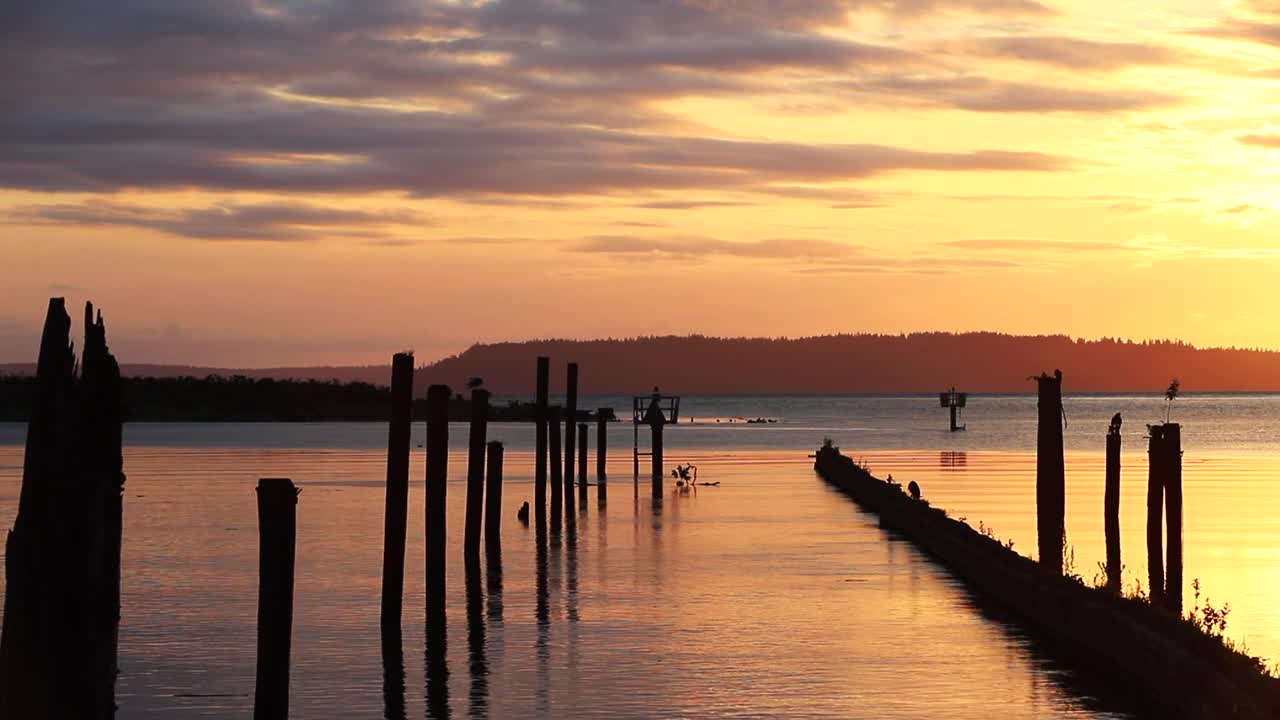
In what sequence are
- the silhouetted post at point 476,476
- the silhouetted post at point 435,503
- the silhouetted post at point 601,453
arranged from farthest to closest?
1. the silhouetted post at point 601,453
2. the silhouetted post at point 476,476
3. the silhouetted post at point 435,503

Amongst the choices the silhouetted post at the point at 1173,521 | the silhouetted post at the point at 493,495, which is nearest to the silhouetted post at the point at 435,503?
the silhouetted post at the point at 1173,521

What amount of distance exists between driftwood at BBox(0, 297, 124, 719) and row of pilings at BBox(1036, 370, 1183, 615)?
15.3 metres

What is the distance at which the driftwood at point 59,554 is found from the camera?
1072cm

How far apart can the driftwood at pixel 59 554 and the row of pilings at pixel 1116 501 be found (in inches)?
603

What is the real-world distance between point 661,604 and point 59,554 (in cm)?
1754

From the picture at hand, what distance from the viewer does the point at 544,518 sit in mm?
40312

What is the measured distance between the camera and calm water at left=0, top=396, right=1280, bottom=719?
19734mm

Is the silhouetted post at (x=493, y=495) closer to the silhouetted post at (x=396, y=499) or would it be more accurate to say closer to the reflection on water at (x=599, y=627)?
the reflection on water at (x=599, y=627)

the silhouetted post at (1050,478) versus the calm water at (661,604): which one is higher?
the silhouetted post at (1050,478)

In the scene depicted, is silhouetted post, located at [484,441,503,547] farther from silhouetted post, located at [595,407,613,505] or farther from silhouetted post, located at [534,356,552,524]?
silhouetted post, located at [595,407,613,505]

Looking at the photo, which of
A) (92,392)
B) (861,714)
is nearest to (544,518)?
(861,714)

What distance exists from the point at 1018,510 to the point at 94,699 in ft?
118

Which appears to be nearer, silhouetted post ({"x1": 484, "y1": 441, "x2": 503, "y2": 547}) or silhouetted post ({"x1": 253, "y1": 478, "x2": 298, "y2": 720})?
silhouetted post ({"x1": 253, "y1": 478, "x2": 298, "y2": 720})

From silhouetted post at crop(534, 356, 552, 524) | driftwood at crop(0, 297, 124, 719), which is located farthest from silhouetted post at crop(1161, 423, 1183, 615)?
silhouetted post at crop(534, 356, 552, 524)
